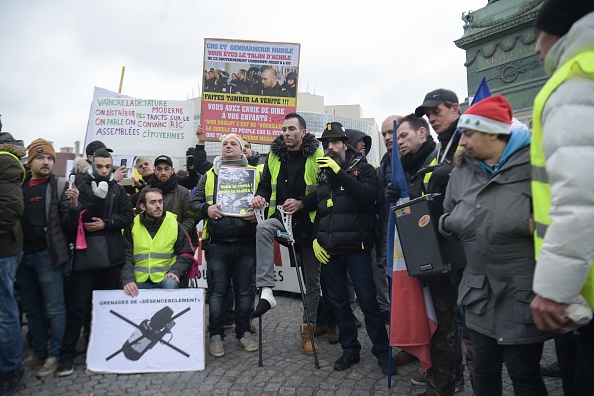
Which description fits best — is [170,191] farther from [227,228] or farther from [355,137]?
[355,137]

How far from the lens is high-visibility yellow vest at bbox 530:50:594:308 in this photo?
1630 mm

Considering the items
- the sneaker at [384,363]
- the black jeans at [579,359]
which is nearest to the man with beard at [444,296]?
the sneaker at [384,363]

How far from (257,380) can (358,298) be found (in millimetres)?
1183

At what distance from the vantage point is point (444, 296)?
10.8ft

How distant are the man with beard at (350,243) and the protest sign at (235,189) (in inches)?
39.8

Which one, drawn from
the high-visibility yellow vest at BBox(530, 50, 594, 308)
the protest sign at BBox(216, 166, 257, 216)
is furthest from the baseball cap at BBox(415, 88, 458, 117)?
the protest sign at BBox(216, 166, 257, 216)

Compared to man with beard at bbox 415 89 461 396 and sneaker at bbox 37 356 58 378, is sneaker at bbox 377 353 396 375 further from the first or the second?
sneaker at bbox 37 356 58 378

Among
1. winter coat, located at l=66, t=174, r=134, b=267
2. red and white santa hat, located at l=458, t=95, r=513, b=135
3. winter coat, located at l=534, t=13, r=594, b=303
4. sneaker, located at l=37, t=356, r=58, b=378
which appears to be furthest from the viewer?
winter coat, located at l=66, t=174, r=134, b=267

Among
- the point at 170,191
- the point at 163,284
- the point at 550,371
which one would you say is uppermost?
the point at 170,191

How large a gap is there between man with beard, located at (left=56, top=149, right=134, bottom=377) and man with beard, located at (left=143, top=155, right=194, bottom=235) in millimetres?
1017

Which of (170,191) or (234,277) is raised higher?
(170,191)

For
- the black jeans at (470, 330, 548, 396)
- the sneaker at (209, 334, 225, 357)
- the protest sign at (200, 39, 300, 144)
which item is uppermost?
the protest sign at (200, 39, 300, 144)

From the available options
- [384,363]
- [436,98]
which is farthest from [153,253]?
[436,98]

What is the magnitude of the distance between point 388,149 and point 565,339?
2858 mm
